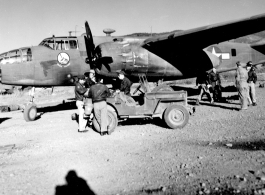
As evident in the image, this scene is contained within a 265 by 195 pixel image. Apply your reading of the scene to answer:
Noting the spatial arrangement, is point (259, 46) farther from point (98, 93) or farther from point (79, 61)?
point (98, 93)

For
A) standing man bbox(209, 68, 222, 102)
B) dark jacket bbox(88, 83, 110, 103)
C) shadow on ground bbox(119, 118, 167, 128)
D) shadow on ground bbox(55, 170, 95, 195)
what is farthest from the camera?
standing man bbox(209, 68, 222, 102)

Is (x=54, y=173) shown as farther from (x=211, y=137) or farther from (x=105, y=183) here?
(x=211, y=137)

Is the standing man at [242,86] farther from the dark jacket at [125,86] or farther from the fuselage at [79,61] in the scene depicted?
the dark jacket at [125,86]

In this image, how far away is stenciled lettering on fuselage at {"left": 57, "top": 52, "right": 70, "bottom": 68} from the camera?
10953 mm

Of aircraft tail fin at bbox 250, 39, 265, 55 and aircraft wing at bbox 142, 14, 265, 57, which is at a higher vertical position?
aircraft tail fin at bbox 250, 39, 265, 55

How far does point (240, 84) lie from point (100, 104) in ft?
21.0

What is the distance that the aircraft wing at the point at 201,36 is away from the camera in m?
9.41

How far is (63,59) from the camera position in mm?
11016

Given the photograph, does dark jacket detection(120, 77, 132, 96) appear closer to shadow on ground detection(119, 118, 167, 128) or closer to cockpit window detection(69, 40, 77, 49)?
shadow on ground detection(119, 118, 167, 128)

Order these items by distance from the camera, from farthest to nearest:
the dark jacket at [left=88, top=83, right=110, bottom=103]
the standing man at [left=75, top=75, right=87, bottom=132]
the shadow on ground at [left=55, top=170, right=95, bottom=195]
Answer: the standing man at [left=75, top=75, right=87, bottom=132]
the dark jacket at [left=88, top=83, right=110, bottom=103]
the shadow on ground at [left=55, top=170, right=95, bottom=195]

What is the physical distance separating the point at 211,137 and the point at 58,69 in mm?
7430

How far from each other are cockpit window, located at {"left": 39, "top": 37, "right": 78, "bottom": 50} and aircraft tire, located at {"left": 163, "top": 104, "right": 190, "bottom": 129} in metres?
5.99

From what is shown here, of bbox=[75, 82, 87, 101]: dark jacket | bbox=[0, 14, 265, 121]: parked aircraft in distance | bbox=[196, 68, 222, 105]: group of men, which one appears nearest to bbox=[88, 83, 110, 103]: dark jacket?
bbox=[75, 82, 87, 101]: dark jacket

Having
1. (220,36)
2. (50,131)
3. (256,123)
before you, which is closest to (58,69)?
(50,131)
